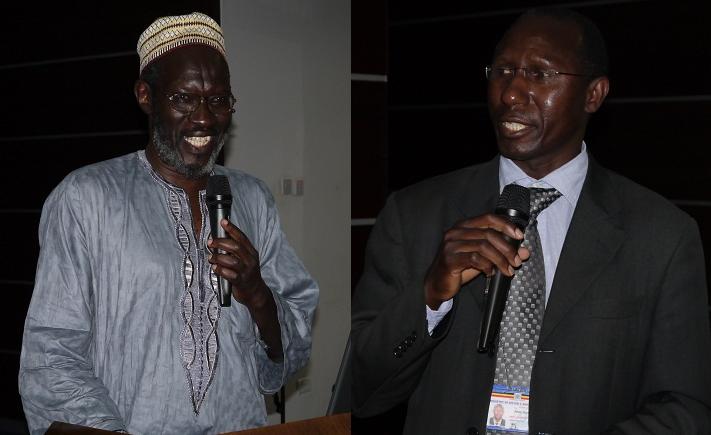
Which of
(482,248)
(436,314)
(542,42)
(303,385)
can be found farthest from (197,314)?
(303,385)

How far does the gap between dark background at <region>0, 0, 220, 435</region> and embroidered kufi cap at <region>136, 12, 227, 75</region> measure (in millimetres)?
1401

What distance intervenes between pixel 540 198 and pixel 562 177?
0.09 meters

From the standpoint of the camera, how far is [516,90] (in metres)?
2.08

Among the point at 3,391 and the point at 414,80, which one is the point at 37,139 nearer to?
the point at 3,391

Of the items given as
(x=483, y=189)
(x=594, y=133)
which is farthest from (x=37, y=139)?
(x=483, y=189)

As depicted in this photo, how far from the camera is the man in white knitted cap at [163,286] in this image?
2287 mm

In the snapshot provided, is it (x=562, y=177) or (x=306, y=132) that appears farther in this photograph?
(x=306, y=132)

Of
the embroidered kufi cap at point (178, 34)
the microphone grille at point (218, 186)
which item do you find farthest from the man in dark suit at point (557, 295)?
the embroidered kufi cap at point (178, 34)

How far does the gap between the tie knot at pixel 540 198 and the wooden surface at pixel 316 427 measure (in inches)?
26.0

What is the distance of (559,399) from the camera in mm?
2014

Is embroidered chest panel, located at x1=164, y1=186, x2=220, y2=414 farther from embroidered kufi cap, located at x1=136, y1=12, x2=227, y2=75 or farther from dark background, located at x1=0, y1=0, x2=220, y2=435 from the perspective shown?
dark background, located at x1=0, y1=0, x2=220, y2=435

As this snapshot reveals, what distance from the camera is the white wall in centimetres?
400

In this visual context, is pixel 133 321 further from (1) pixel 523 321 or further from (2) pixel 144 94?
(1) pixel 523 321

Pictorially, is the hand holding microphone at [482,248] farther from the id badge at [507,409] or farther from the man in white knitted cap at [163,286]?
the man in white knitted cap at [163,286]
